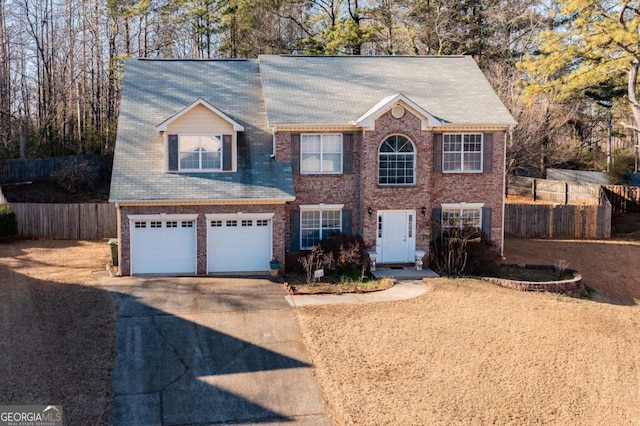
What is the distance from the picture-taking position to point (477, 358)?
43.7 feet

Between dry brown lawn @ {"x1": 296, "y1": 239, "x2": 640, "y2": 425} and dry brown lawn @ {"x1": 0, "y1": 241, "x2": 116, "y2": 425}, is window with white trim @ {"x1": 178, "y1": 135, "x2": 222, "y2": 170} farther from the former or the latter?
dry brown lawn @ {"x1": 296, "y1": 239, "x2": 640, "y2": 425}

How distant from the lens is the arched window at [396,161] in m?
21.4

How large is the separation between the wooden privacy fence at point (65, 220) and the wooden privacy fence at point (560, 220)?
2018 cm

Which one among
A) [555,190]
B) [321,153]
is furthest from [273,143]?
[555,190]

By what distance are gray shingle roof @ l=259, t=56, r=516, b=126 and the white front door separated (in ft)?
A: 12.7

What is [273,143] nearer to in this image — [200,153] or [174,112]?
Answer: [200,153]

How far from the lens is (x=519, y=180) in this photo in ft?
135

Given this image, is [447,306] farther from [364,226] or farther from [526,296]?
[364,226]

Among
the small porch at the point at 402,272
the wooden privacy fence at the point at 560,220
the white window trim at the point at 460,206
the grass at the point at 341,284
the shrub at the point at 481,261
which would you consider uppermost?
the white window trim at the point at 460,206

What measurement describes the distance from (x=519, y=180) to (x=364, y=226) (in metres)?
23.6

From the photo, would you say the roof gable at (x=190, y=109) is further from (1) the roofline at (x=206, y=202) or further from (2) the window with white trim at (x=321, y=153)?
(1) the roofline at (x=206, y=202)

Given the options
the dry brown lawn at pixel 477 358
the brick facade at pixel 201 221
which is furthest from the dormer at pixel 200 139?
the dry brown lawn at pixel 477 358

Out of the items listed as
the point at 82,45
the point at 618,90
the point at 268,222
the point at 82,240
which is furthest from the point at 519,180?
the point at 82,45

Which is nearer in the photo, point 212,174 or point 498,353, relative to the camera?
point 498,353
